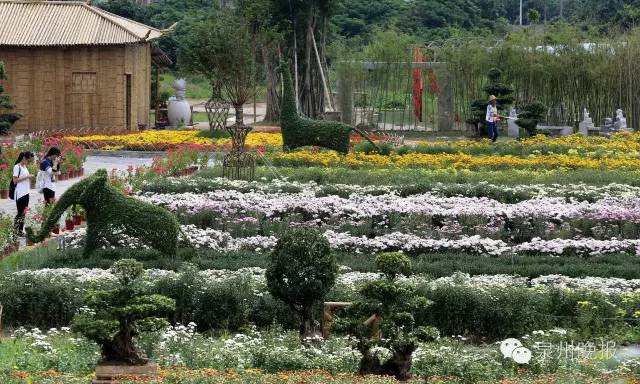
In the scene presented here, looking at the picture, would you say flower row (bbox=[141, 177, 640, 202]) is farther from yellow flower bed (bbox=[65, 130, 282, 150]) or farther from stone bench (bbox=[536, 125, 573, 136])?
stone bench (bbox=[536, 125, 573, 136])

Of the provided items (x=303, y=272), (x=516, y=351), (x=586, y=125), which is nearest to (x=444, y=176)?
(x=303, y=272)

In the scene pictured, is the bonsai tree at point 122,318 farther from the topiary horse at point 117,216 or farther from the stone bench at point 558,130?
the stone bench at point 558,130

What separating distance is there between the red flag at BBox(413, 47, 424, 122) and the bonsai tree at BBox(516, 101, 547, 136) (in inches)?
270

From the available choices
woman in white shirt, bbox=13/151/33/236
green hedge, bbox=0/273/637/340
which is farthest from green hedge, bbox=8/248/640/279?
woman in white shirt, bbox=13/151/33/236

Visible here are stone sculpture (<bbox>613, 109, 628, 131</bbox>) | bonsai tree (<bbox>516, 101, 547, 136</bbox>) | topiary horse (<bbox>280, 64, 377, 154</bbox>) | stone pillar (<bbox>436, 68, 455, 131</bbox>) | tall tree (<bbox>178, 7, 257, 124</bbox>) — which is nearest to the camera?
topiary horse (<bbox>280, 64, 377, 154</bbox>)

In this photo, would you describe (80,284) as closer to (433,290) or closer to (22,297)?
(22,297)

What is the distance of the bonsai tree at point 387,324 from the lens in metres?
11.0

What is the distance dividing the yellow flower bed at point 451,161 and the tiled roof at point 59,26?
12.4 meters

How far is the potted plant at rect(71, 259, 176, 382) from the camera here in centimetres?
1071

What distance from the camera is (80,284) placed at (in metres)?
14.4

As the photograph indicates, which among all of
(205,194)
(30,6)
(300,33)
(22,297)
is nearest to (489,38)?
(300,33)

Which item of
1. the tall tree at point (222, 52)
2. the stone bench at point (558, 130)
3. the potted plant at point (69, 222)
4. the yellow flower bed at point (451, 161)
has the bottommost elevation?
the potted plant at point (69, 222)

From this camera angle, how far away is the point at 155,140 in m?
32.9

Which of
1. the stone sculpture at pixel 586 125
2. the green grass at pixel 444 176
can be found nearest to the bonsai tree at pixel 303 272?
the green grass at pixel 444 176
